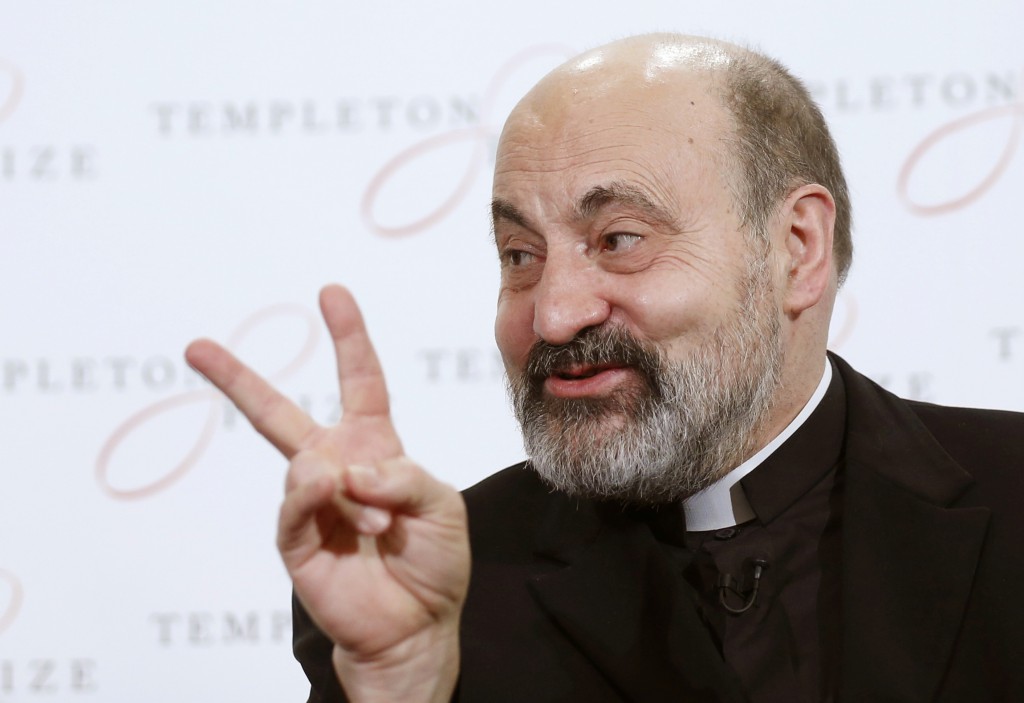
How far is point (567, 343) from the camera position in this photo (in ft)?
5.48

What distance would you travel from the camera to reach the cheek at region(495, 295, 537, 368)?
1.75m

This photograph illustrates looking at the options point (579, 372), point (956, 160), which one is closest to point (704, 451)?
point (579, 372)

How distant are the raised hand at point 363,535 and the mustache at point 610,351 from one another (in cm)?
38

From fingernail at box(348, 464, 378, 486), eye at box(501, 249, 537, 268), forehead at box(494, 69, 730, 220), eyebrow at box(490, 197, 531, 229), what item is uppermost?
forehead at box(494, 69, 730, 220)

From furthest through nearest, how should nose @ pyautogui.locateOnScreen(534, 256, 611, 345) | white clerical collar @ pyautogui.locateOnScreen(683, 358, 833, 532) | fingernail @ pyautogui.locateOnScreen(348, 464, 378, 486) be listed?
white clerical collar @ pyautogui.locateOnScreen(683, 358, 833, 532) → nose @ pyautogui.locateOnScreen(534, 256, 611, 345) → fingernail @ pyautogui.locateOnScreen(348, 464, 378, 486)

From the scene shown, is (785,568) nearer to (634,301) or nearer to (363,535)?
(634,301)

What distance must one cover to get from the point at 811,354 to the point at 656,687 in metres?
0.55

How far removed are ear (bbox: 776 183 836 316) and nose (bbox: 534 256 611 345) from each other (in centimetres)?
30

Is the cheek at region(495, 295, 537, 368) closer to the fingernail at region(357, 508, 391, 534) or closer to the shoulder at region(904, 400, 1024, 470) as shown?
the fingernail at region(357, 508, 391, 534)

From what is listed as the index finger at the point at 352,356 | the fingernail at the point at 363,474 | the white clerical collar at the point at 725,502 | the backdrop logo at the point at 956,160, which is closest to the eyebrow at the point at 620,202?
the white clerical collar at the point at 725,502

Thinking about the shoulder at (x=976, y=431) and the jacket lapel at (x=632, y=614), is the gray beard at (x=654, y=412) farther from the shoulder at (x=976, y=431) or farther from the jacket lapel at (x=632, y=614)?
the shoulder at (x=976, y=431)

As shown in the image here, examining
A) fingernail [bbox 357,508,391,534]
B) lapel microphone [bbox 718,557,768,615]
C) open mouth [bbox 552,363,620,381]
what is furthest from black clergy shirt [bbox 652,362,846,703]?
fingernail [bbox 357,508,391,534]

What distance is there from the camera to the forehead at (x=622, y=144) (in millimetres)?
1710

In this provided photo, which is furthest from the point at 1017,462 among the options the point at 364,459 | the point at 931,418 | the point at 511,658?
the point at 364,459
